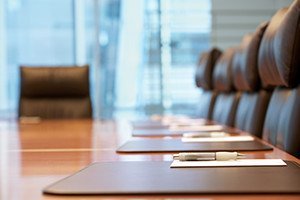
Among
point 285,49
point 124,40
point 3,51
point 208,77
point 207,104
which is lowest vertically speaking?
point 207,104

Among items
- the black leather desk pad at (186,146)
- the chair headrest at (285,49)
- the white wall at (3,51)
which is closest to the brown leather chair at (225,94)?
the chair headrest at (285,49)

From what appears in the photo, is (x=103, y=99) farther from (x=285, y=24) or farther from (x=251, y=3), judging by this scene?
(x=285, y=24)

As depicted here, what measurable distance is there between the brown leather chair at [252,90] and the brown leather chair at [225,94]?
35 centimetres

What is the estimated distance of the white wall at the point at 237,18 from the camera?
553 centimetres

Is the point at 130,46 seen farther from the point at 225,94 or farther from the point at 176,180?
the point at 176,180

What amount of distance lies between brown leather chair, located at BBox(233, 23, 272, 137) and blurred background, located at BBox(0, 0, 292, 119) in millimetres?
3037

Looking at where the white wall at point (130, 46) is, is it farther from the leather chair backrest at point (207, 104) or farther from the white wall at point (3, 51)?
the leather chair backrest at point (207, 104)

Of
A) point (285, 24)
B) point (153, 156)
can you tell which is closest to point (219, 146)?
point (153, 156)

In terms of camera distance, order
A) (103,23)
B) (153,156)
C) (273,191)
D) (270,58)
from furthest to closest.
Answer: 1. (103,23)
2. (270,58)
3. (153,156)
4. (273,191)

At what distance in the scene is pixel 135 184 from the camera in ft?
2.51

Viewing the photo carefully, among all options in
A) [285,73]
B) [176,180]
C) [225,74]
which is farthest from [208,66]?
[176,180]

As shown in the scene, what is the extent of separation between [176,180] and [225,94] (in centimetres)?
262

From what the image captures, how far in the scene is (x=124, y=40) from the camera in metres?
5.52

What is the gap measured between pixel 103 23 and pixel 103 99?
2.74 feet
